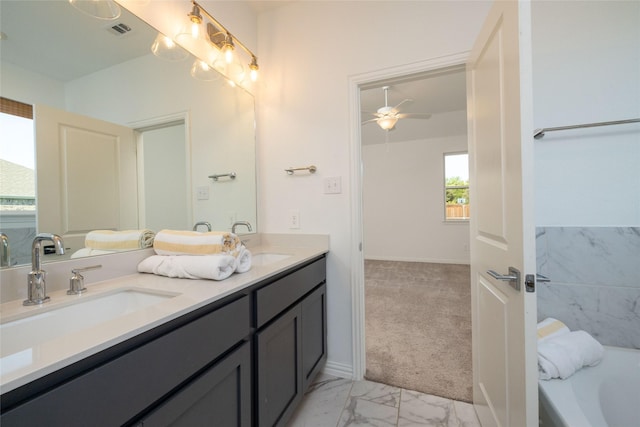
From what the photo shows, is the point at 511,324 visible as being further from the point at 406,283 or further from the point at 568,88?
the point at 406,283

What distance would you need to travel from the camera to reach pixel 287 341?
1219 mm

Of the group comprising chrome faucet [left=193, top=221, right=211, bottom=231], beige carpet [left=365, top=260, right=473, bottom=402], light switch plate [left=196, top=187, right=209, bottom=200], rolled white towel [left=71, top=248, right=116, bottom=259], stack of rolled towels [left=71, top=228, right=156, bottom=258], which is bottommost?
beige carpet [left=365, top=260, right=473, bottom=402]

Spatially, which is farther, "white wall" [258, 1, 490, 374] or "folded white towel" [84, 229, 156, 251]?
"white wall" [258, 1, 490, 374]

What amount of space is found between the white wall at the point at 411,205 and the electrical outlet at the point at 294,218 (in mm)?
3943

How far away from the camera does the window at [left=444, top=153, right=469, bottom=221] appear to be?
16.0 feet

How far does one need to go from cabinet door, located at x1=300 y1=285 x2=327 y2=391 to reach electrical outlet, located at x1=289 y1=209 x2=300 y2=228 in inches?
18.9

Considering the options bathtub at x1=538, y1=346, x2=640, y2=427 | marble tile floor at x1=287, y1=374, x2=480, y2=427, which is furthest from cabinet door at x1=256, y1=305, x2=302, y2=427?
bathtub at x1=538, y1=346, x2=640, y2=427

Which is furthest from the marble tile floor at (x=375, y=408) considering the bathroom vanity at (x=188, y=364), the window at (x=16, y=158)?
the window at (x=16, y=158)

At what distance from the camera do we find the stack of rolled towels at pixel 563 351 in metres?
1.08

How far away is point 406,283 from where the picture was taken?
12.4 feet

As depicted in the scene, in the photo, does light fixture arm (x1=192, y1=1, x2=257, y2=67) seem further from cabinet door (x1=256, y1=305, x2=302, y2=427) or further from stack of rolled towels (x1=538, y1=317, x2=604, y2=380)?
stack of rolled towels (x1=538, y1=317, x2=604, y2=380)

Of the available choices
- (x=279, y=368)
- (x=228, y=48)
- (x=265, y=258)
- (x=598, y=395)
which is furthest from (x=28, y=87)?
(x=598, y=395)

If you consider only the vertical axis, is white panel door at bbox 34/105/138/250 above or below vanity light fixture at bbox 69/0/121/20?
below

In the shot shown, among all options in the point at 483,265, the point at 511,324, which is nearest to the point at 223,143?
the point at 483,265
